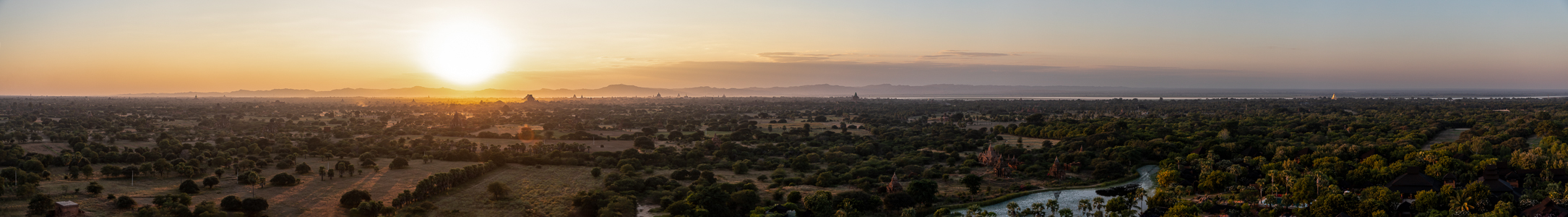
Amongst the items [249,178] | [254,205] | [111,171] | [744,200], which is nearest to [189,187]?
[249,178]

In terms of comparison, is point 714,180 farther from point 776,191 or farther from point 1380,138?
point 1380,138

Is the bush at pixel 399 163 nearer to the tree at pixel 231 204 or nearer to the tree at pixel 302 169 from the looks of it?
the tree at pixel 302 169

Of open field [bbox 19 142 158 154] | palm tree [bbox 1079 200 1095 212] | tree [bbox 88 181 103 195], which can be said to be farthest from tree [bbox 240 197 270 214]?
open field [bbox 19 142 158 154]

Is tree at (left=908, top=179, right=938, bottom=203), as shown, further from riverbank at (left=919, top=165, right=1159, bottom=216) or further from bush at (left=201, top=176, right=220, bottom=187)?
bush at (left=201, top=176, right=220, bottom=187)

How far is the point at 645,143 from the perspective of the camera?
245 ft

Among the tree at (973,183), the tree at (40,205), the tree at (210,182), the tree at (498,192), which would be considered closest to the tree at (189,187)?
the tree at (210,182)

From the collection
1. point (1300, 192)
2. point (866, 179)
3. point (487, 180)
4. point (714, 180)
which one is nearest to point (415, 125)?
point (487, 180)

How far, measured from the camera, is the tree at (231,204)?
118 feet

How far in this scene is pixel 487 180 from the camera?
47.3 meters

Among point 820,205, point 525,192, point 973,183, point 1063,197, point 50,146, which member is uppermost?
point 50,146

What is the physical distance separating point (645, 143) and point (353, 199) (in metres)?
37.3

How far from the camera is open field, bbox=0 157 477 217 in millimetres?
36656

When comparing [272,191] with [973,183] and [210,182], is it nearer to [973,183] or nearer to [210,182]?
[210,182]

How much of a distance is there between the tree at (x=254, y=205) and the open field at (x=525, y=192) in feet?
23.2
